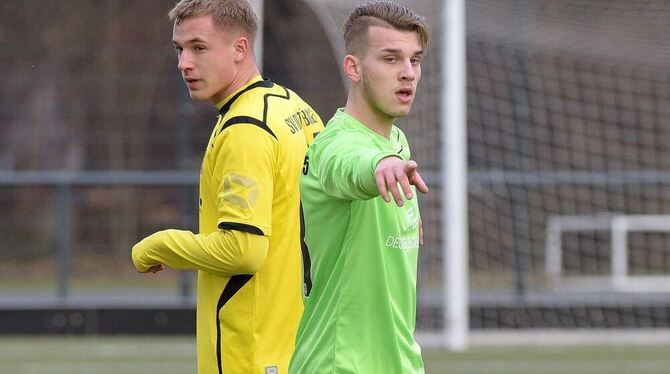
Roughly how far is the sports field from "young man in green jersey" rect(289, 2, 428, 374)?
5556mm

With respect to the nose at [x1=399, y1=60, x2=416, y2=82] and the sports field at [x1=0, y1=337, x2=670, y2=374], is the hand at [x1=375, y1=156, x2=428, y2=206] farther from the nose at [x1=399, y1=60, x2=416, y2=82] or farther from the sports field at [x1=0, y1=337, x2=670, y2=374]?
the sports field at [x1=0, y1=337, x2=670, y2=374]

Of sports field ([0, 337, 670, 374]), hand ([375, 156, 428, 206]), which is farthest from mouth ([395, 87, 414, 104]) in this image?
sports field ([0, 337, 670, 374])

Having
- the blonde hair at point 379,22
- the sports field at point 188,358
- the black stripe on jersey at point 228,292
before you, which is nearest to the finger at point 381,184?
the blonde hair at point 379,22

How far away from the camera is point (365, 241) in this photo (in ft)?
11.4

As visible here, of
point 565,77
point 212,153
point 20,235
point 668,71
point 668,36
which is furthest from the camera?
point 20,235

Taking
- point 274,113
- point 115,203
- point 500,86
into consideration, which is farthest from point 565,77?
point 274,113

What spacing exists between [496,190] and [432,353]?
2.53 m

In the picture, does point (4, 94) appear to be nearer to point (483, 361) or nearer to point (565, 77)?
point (565, 77)

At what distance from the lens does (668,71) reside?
14016 mm

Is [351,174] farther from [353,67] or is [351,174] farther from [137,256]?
[137,256]

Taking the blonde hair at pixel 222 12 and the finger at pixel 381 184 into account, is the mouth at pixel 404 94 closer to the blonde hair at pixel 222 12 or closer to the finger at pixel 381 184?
the finger at pixel 381 184

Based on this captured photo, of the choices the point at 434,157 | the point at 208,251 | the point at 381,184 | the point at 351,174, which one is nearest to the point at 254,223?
the point at 208,251

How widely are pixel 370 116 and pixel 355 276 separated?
0.42 metres

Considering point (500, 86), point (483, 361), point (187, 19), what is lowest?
point (483, 361)
